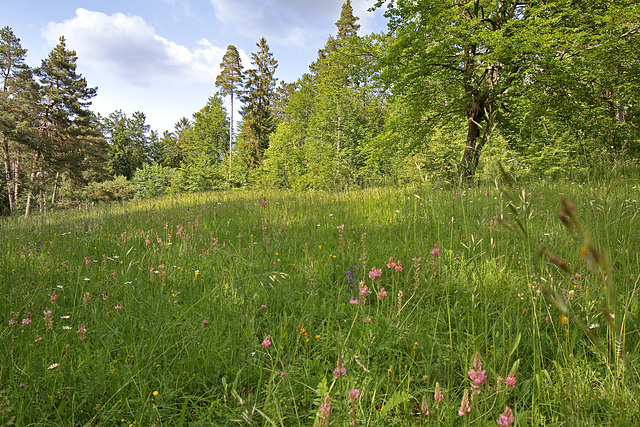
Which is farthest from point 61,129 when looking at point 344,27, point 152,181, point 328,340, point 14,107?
point 328,340

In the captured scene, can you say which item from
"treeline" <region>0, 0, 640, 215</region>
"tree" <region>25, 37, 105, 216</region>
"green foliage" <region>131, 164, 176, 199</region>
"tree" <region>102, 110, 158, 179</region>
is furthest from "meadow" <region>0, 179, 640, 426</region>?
"tree" <region>102, 110, 158, 179</region>

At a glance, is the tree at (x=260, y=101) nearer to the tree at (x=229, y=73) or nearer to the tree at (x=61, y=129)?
the tree at (x=229, y=73)

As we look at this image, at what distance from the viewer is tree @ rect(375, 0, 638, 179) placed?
344 inches

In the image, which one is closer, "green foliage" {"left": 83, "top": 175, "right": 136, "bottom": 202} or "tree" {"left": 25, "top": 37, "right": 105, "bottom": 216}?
"tree" {"left": 25, "top": 37, "right": 105, "bottom": 216}

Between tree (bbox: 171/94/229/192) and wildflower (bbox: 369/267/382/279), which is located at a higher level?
tree (bbox: 171/94/229/192)

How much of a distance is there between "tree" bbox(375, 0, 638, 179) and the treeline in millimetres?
53

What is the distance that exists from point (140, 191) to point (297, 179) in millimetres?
25952

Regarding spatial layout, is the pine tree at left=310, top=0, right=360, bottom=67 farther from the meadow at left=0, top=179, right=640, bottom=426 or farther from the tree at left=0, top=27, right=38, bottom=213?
the meadow at left=0, top=179, right=640, bottom=426

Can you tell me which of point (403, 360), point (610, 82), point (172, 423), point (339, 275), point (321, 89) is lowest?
point (172, 423)

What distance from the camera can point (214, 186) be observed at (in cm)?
3052

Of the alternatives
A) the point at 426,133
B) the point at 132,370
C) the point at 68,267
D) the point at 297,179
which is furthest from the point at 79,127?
the point at 132,370

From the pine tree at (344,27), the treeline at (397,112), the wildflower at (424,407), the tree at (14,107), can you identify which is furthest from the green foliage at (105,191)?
the wildflower at (424,407)

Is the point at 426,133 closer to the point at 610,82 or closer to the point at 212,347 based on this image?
the point at 610,82

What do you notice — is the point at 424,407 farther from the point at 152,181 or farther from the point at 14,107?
the point at 152,181
